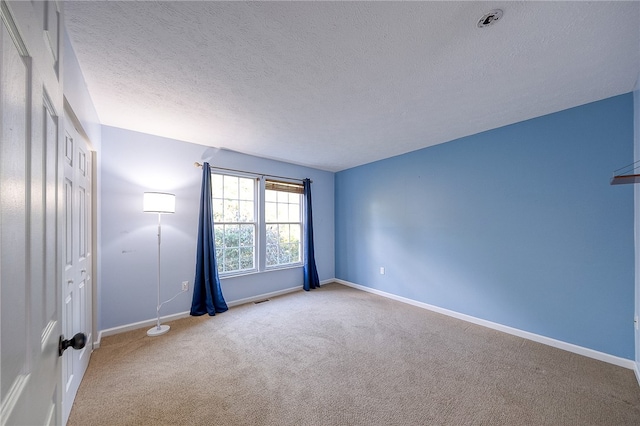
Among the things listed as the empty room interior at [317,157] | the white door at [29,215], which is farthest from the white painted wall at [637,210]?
the white door at [29,215]

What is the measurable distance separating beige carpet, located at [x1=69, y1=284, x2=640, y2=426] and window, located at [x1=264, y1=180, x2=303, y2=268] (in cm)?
159

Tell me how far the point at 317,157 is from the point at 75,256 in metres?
3.27

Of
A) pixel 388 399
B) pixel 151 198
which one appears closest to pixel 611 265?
pixel 388 399

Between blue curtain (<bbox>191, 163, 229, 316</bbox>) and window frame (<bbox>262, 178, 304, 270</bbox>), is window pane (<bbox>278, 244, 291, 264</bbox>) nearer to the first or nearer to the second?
window frame (<bbox>262, 178, 304, 270</bbox>)

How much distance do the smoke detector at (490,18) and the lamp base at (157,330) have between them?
412cm

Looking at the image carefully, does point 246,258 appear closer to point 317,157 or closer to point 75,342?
point 317,157

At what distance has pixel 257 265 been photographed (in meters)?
4.14

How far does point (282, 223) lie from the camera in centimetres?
460

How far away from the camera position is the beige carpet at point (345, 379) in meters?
1.69

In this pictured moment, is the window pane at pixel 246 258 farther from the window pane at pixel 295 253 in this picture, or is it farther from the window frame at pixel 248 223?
the window pane at pixel 295 253

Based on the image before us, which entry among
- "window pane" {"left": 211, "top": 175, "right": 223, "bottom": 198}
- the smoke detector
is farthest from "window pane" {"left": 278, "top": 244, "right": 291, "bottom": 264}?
the smoke detector

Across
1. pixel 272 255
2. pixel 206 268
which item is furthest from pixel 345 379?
pixel 272 255

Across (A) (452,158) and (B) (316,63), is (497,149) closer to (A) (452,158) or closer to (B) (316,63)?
(A) (452,158)

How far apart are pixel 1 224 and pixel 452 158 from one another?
3.98 m
